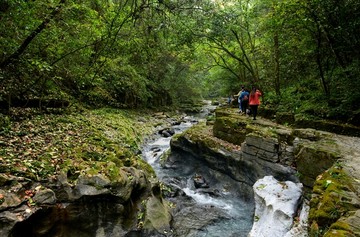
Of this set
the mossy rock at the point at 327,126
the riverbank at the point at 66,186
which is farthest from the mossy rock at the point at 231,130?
the riverbank at the point at 66,186

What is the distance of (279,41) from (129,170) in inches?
495

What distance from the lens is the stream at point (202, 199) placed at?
7656 mm

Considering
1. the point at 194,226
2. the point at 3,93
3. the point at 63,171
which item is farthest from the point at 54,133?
the point at 194,226

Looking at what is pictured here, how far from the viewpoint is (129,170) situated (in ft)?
25.1

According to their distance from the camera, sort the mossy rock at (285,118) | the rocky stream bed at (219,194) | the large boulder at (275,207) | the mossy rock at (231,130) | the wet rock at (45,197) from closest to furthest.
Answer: the rocky stream bed at (219,194) < the wet rock at (45,197) < the large boulder at (275,207) < the mossy rock at (231,130) < the mossy rock at (285,118)

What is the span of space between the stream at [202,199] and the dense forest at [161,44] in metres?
5.26

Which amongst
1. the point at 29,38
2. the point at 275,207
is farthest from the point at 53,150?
the point at 275,207

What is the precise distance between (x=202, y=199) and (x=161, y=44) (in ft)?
26.0

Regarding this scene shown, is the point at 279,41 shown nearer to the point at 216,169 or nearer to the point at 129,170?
the point at 216,169

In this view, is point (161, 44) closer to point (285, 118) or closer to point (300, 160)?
point (285, 118)

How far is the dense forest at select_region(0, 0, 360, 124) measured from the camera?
6.70m

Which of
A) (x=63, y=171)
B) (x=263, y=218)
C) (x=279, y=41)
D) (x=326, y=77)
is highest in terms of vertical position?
(x=279, y=41)

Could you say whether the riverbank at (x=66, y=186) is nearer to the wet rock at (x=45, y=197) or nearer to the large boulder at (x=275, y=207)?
the wet rock at (x=45, y=197)

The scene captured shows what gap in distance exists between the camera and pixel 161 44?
42.2ft
